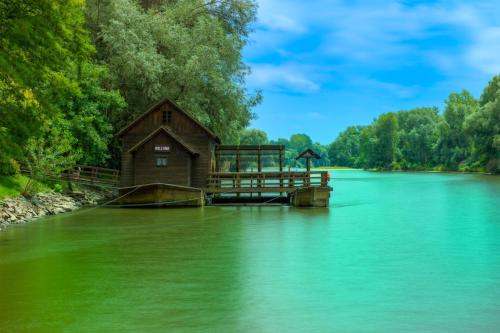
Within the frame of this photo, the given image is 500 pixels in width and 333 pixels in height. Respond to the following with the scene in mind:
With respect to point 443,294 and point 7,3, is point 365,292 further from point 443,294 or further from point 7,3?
point 7,3

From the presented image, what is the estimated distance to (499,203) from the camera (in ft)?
134

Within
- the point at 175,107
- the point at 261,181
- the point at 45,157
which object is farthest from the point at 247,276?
the point at 175,107

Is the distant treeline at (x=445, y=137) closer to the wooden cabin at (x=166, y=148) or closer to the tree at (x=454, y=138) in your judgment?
the tree at (x=454, y=138)

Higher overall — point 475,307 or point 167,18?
point 167,18

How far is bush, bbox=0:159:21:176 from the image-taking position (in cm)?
2877

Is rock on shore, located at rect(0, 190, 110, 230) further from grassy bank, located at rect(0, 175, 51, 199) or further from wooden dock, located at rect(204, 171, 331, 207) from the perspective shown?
wooden dock, located at rect(204, 171, 331, 207)

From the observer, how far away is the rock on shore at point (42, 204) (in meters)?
26.9

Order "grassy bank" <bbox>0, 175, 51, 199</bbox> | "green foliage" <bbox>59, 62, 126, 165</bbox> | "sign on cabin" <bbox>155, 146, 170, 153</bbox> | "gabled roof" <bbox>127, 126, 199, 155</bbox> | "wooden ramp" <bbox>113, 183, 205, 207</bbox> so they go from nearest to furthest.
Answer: "grassy bank" <bbox>0, 175, 51, 199</bbox> → "gabled roof" <bbox>127, 126, 199, 155</bbox> → "wooden ramp" <bbox>113, 183, 205, 207</bbox> → "sign on cabin" <bbox>155, 146, 170, 153</bbox> → "green foliage" <bbox>59, 62, 126, 165</bbox>

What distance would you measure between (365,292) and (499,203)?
103 feet

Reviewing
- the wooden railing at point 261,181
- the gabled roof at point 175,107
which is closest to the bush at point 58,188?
the gabled roof at point 175,107

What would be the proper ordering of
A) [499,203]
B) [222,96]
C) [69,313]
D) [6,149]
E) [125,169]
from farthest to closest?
[222,96] < [499,203] < [125,169] < [6,149] < [69,313]

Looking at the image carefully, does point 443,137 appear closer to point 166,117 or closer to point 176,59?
point 176,59

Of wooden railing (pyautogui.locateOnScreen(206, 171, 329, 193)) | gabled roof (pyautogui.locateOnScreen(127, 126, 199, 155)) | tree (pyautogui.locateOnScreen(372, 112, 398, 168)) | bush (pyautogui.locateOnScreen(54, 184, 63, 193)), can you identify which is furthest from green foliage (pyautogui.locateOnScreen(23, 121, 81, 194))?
tree (pyautogui.locateOnScreen(372, 112, 398, 168))

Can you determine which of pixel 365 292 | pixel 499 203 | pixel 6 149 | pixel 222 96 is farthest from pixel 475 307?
pixel 222 96
